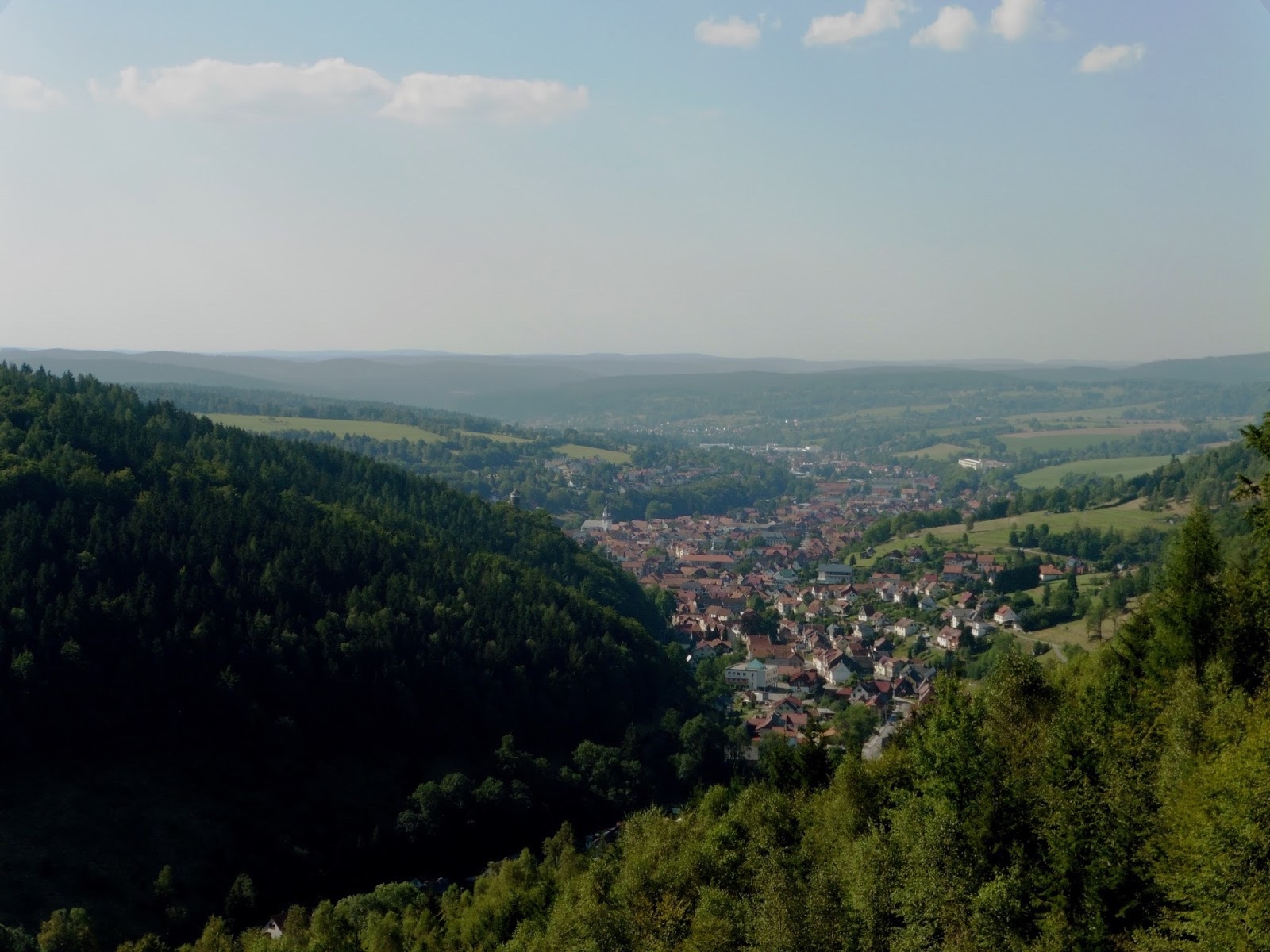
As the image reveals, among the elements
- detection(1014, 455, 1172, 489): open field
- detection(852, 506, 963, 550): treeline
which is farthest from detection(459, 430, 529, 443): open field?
detection(852, 506, 963, 550): treeline

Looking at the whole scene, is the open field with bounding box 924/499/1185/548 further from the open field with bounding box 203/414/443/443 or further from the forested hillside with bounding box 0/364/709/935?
the open field with bounding box 203/414/443/443

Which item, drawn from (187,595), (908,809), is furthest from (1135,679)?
(187,595)

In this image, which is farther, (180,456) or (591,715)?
(180,456)

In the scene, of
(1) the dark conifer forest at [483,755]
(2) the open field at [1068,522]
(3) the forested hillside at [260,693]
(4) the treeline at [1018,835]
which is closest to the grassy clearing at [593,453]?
(2) the open field at [1068,522]

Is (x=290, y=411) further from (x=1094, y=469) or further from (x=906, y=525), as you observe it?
(x=1094, y=469)

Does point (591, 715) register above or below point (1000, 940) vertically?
below

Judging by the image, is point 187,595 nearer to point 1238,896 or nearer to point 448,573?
point 448,573

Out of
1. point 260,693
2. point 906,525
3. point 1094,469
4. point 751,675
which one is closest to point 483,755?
point 260,693
